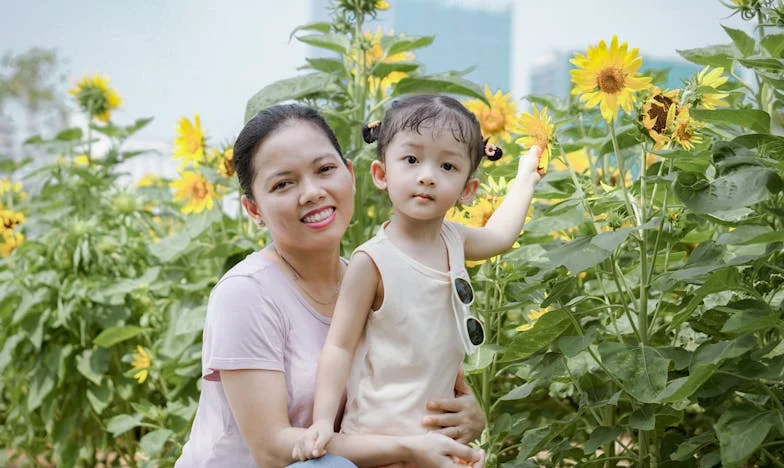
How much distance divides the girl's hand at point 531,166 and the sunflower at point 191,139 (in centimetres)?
93

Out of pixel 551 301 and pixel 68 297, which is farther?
pixel 68 297

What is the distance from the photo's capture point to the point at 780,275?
1.41 m

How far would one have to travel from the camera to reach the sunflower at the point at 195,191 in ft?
7.07

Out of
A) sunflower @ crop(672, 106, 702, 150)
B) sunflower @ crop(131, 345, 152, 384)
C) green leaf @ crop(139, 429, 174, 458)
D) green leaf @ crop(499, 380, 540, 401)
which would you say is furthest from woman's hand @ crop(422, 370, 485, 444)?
sunflower @ crop(131, 345, 152, 384)

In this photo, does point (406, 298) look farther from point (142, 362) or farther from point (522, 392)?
point (142, 362)

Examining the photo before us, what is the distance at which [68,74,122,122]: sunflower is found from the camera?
2.91 metres

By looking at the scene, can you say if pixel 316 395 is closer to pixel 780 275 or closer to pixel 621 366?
pixel 621 366

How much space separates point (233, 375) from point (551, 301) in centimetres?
44

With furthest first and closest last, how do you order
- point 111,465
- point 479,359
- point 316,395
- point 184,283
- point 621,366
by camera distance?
point 111,465, point 184,283, point 479,359, point 621,366, point 316,395

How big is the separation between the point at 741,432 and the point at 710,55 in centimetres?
61

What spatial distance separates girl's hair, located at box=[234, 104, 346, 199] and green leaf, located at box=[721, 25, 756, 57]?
2.09 ft

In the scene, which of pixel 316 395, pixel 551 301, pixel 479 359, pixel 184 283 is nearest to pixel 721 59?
pixel 551 301

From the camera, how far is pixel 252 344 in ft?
4.09

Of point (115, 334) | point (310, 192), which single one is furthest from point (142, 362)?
point (310, 192)
